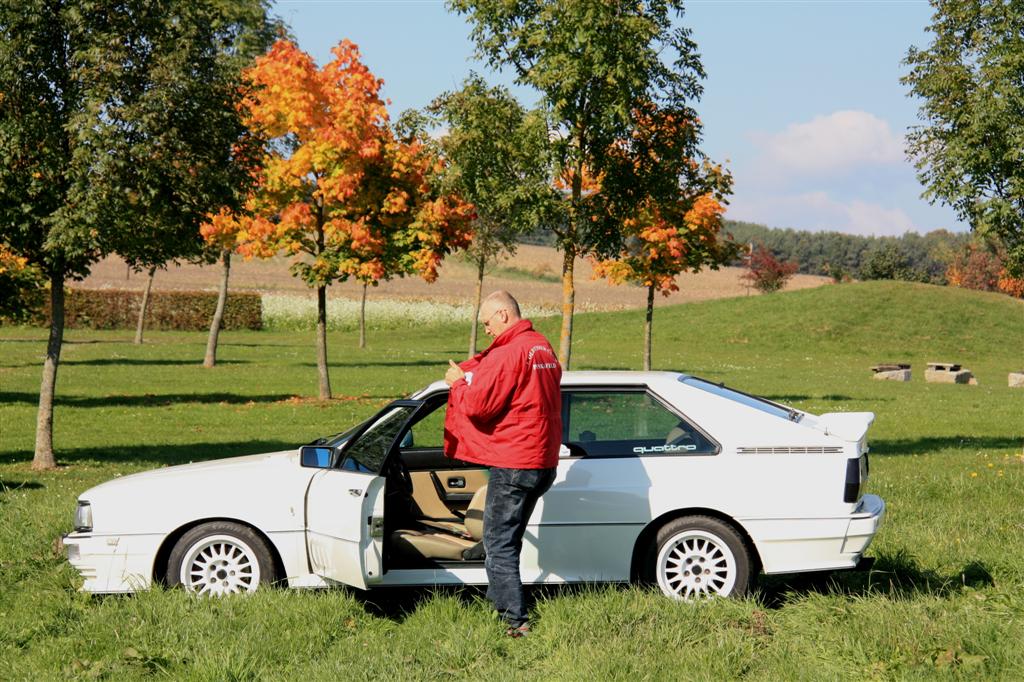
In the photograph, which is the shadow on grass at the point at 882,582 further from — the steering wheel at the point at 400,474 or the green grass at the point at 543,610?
the steering wheel at the point at 400,474

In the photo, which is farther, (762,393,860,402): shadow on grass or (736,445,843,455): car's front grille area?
(762,393,860,402): shadow on grass

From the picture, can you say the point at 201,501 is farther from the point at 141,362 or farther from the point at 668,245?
the point at 141,362

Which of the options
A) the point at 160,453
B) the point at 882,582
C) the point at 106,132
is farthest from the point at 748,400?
the point at 160,453

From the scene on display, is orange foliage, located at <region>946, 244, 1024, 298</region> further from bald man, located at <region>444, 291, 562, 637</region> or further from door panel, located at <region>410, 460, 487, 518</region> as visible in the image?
bald man, located at <region>444, 291, 562, 637</region>

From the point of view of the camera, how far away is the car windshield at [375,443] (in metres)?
6.93

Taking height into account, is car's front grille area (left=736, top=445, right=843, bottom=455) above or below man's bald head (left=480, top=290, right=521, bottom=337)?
below

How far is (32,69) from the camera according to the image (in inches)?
581

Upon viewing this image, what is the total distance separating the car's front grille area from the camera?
6656 millimetres

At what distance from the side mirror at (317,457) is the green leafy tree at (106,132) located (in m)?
8.67

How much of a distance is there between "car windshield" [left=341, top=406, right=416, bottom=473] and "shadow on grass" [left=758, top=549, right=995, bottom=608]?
2465 mm

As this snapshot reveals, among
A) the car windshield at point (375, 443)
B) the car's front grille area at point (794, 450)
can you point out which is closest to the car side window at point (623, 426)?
the car's front grille area at point (794, 450)

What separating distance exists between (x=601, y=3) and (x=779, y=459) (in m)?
11.6

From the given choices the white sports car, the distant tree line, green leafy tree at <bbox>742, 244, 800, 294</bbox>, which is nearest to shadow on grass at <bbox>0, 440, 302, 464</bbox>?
the white sports car

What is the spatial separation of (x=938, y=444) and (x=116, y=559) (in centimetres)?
1541
